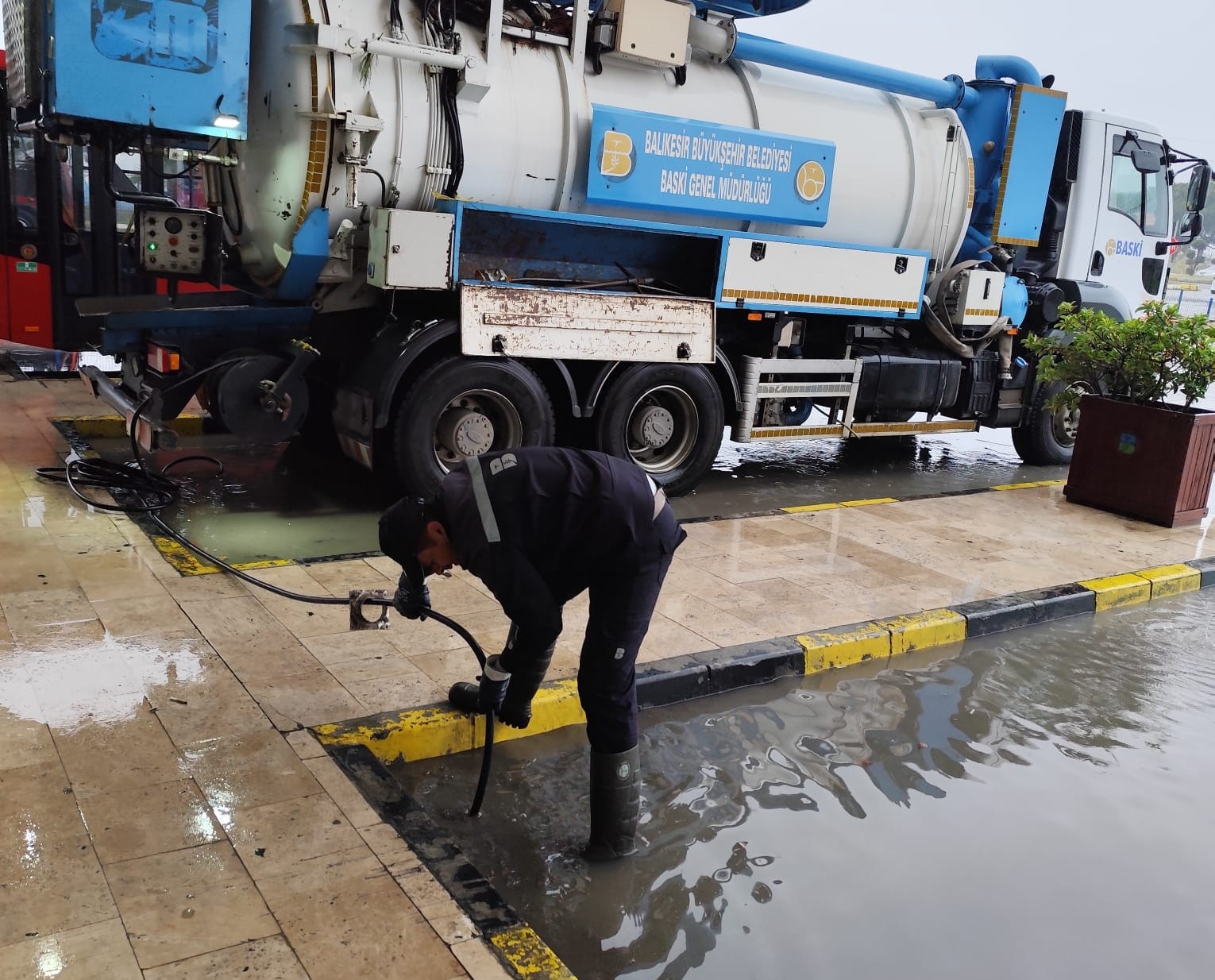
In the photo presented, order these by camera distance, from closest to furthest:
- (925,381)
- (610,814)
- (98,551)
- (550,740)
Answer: (610,814)
(550,740)
(98,551)
(925,381)

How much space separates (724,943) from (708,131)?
17.4ft

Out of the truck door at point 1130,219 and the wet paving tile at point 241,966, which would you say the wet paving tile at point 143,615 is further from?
the truck door at point 1130,219

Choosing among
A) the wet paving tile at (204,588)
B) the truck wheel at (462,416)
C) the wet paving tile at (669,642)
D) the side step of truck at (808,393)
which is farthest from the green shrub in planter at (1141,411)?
the wet paving tile at (204,588)

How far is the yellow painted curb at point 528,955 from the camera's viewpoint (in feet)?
8.36

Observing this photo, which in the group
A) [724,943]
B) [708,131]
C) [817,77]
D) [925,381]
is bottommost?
[724,943]

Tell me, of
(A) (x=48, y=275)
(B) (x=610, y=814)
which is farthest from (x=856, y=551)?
(A) (x=48, y=275)

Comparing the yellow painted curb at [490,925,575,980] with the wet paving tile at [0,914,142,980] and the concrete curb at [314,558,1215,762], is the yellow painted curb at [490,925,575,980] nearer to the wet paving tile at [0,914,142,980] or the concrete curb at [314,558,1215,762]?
the wet paving tile at [0,914,142,980]

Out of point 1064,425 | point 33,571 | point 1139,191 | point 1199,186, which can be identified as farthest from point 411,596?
point 1199,186

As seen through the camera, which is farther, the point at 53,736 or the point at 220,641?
the point at 220,641

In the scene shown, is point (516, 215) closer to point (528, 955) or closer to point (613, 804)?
point (613, 804)

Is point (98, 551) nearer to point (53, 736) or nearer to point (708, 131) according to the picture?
point (53, 736)

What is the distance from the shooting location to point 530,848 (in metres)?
3.33

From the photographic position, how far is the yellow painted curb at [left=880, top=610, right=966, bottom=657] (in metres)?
5.13

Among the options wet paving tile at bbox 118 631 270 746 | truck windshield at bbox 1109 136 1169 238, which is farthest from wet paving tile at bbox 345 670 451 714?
truck windshield at bbox 1109 136 1169 238
